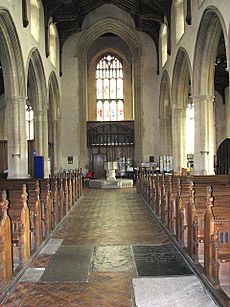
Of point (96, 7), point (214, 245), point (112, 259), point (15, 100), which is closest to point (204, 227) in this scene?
point (214, 245)

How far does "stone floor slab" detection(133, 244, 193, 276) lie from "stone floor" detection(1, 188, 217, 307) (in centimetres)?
8

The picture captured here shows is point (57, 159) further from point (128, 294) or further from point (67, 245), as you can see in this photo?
point (128, 294)

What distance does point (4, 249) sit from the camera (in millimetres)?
4496

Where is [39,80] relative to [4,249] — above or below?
above

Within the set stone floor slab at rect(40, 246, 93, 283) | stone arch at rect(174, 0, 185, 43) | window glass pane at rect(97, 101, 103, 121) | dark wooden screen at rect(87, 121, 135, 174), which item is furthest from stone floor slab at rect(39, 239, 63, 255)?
window glass pane at rect(97, 101, 103, 121)

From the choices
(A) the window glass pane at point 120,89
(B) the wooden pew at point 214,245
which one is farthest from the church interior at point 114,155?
(A) the window glass pane at point 120,89

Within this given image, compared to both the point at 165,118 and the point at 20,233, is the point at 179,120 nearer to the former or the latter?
the point at 165,118

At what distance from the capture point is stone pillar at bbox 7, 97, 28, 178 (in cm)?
1413

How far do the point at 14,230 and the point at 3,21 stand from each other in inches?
382

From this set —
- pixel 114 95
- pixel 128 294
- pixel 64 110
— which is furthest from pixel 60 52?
pixel 128 294

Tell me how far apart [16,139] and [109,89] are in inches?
570

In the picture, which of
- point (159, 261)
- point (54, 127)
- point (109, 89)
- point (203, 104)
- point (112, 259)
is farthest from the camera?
point (109, 89)

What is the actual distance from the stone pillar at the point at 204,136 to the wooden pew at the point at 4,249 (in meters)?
10.8

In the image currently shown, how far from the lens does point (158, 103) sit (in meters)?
24.4
